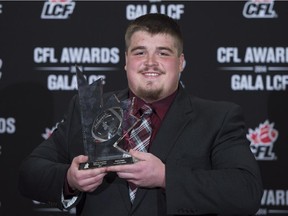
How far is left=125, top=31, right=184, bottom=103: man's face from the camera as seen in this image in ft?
6.18

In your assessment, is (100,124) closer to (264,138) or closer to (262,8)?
(264,138)

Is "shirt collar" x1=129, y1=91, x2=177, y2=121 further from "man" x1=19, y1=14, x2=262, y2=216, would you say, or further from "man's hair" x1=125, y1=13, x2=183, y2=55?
"man's hair" x1=125, y1=13, x2=183, y2=55

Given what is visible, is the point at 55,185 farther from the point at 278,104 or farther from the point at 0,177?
the point at 278,104

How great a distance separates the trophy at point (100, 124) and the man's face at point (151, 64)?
266 mm

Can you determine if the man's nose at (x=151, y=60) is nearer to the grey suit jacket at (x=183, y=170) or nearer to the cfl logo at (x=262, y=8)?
Result: the grey suit jacket at (x=183, y=170)

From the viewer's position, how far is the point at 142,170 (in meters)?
1.59

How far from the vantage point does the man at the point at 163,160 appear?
1.70 metres

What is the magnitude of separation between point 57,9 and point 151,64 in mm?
1303

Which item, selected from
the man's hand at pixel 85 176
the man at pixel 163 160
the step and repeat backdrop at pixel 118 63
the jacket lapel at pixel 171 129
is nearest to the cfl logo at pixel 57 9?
the step and repeat backdrop at pixel 118 63

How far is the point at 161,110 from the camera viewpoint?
1.96m

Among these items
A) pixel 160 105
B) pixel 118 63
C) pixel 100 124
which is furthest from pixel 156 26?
pixel 118 63

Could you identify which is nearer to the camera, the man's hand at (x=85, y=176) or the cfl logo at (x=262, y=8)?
the man's hand at (x=85, y=176)

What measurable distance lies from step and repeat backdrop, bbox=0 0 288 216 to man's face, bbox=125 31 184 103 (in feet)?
3.51

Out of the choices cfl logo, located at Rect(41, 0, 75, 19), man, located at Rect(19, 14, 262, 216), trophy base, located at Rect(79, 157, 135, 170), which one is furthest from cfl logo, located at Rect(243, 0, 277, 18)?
trophy base, located at Rect(79, 157, 135, 170)
